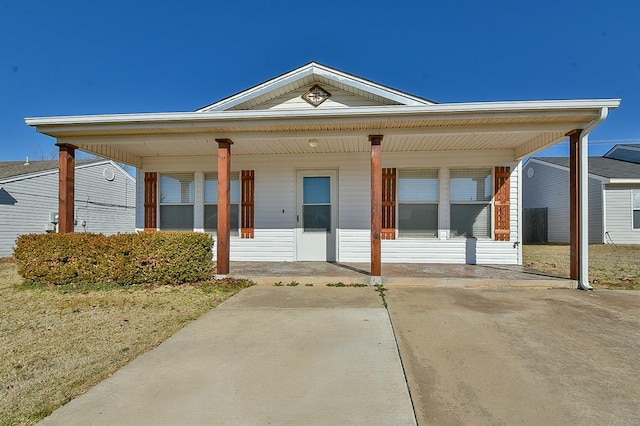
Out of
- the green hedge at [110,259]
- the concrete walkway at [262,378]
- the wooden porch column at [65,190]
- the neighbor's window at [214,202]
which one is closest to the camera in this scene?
the concrete walkway at [262,378]

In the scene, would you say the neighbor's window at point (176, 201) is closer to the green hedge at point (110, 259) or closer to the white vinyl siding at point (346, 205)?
the white vinyl siding at point (346, 205)

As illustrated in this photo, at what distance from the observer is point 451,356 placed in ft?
9.30

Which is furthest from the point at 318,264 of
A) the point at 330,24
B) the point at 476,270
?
the point at 330,24

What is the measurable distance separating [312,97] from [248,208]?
2.99 m

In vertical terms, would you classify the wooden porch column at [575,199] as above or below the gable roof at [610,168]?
below

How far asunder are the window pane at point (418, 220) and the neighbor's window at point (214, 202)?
394cm

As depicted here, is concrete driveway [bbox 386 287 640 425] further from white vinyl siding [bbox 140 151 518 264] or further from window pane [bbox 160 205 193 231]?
window pane [bbox 160 205 193 231]

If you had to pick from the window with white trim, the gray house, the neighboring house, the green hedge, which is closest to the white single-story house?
the green hedge

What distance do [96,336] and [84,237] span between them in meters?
3.04

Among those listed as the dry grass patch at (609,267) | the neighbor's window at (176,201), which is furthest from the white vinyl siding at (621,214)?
the neighbor's window at (176,201)

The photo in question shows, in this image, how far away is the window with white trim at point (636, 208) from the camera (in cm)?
1330

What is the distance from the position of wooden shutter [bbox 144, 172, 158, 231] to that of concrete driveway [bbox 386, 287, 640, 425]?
6.43m

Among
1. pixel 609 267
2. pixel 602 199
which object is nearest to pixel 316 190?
pixel 609 267

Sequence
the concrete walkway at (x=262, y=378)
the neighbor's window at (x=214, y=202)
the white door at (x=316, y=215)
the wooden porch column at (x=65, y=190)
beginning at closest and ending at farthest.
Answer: the concrete walkway at (x=262, y=378), the wooden porch column at (x=65, y=190), the white door at (x=316, y=215), the neighbor's window at (x=214, y=202)
